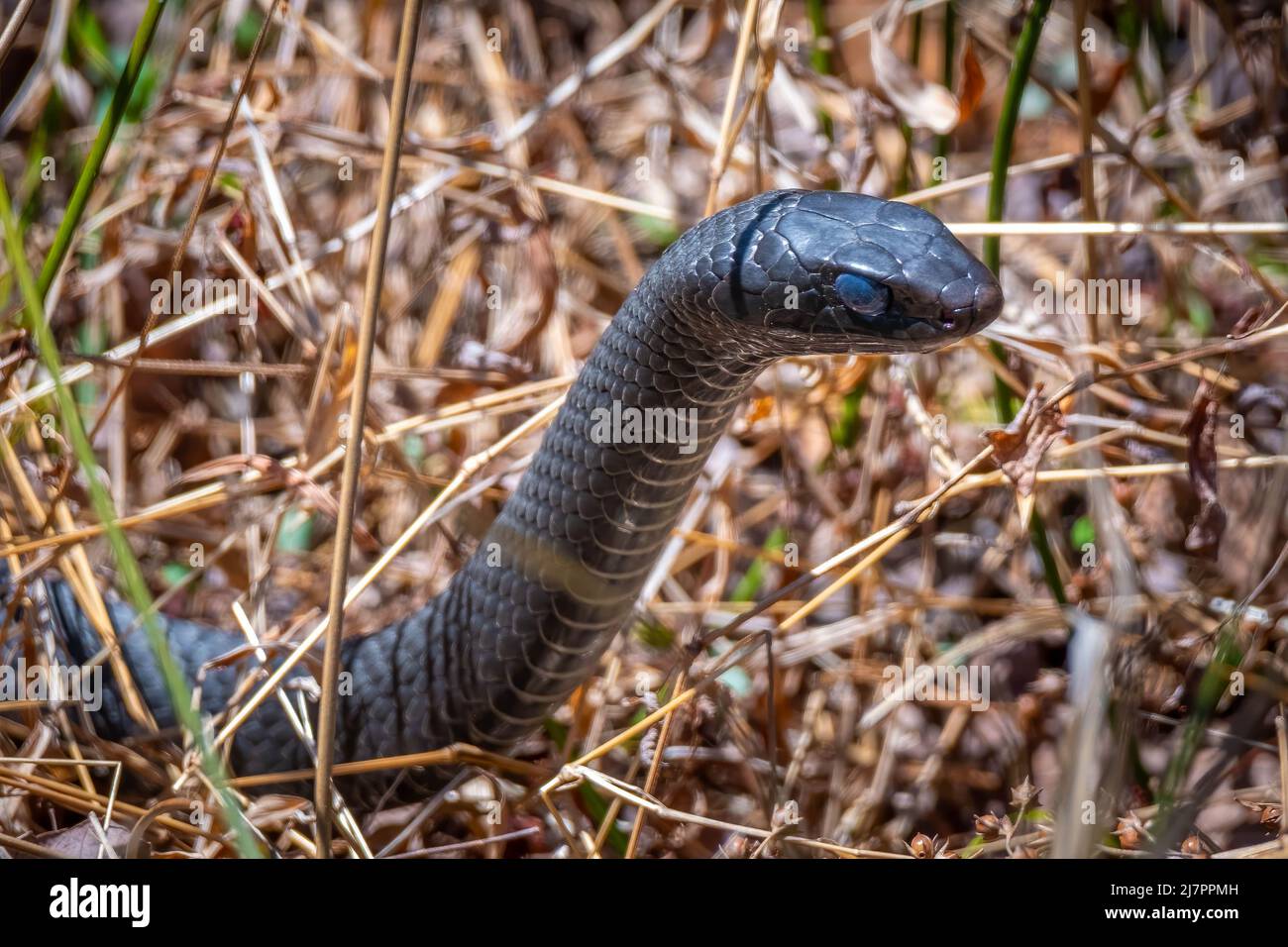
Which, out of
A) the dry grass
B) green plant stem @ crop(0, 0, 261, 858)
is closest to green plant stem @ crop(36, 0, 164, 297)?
green plant stem @ crop(0, 0, 261, 858)

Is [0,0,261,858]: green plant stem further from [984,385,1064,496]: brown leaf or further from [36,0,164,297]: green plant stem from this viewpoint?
[984,385,1064,496]: brown leaf

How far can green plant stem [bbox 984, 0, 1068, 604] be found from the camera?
211 centimetres

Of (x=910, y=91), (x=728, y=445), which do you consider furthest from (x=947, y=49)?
(x=728, y=445)

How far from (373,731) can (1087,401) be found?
159 cm

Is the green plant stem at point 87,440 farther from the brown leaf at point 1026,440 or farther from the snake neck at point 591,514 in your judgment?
the brown leaf at point 1026,440

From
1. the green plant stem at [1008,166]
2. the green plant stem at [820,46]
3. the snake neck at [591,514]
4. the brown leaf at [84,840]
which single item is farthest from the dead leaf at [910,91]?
the brown leaf at [84,840]

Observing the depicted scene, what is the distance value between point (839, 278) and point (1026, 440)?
0.51m

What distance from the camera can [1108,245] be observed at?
2641mm

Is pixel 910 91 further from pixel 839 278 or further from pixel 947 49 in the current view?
pixel 839 278

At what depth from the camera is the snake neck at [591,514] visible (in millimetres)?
1822

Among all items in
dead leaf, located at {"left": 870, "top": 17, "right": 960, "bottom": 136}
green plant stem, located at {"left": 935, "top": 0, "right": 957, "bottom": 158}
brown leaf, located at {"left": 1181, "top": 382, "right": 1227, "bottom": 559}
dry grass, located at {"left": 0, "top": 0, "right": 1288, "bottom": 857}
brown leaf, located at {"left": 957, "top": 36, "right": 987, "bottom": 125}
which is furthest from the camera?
green plant stem, located at {"left": 935, "top": 0, "right": 957, "bottom": 158}

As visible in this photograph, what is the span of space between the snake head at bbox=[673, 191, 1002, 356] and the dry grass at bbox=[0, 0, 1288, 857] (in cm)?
37

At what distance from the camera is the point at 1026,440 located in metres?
1.92

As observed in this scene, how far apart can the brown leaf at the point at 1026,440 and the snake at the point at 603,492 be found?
1.01ft
